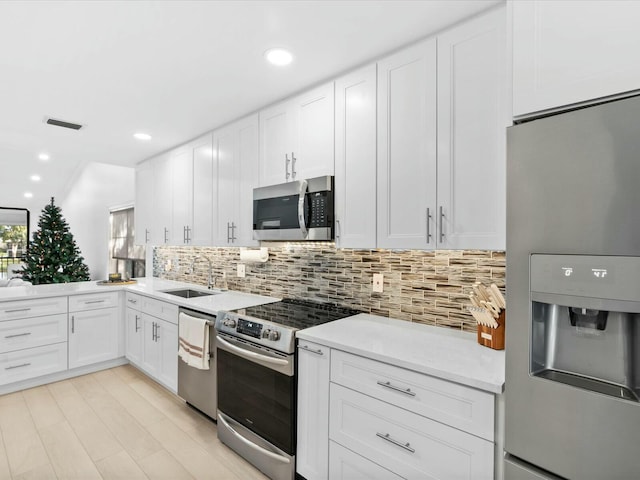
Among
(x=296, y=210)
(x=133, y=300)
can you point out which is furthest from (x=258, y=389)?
(x=133, y=300)

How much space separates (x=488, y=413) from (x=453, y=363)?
0.22m

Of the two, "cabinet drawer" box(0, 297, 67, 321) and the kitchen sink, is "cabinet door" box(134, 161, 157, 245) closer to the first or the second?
the kitchen sink

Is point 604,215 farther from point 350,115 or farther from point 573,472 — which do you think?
point 350,115

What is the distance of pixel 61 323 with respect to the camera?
3383 mm

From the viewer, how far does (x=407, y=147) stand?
1838mm

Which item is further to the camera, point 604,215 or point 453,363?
point 453,363

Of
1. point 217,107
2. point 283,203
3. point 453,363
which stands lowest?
point 453,363

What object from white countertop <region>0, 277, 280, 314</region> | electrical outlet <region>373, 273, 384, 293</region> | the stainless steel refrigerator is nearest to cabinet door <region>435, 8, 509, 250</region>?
the stainless steel refrigerator

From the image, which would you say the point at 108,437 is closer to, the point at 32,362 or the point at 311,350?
the point at 32,362

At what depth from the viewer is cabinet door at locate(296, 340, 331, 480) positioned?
1772mm

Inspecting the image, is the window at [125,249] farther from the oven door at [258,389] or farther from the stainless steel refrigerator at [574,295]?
the stainless steel refrigerator at [574,295]

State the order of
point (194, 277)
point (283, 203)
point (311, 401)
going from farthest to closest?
point (194, 277), point (283, 203), point (311, 401)

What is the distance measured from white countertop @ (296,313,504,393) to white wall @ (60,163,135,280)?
195 inches

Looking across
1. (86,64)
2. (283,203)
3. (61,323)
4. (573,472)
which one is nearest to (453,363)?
(573,472)
